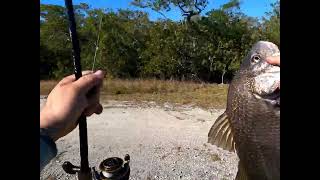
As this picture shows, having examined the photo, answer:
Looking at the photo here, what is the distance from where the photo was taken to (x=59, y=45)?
62.6ft

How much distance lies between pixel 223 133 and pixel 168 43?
68.3ft

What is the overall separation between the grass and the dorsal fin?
31.1 ft

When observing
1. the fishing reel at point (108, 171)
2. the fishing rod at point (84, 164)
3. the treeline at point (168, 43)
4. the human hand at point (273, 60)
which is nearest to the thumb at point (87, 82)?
the fishing rod at point (84, 164)

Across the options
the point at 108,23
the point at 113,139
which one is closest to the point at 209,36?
the point at 108,23

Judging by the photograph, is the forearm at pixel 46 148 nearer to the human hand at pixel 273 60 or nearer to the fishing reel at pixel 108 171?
the fishing reel at pixel 108 171

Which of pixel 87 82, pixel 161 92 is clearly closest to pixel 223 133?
pixel 87 82

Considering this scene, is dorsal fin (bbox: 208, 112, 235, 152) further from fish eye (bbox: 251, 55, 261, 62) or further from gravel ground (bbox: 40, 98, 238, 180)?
gravel ground (bbox: 40, 98, 238, 180)

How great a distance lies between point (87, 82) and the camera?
1.21 m

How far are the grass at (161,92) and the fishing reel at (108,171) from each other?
32.2 feet

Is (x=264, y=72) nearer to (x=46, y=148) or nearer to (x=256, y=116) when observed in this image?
(x=256, y=116)
